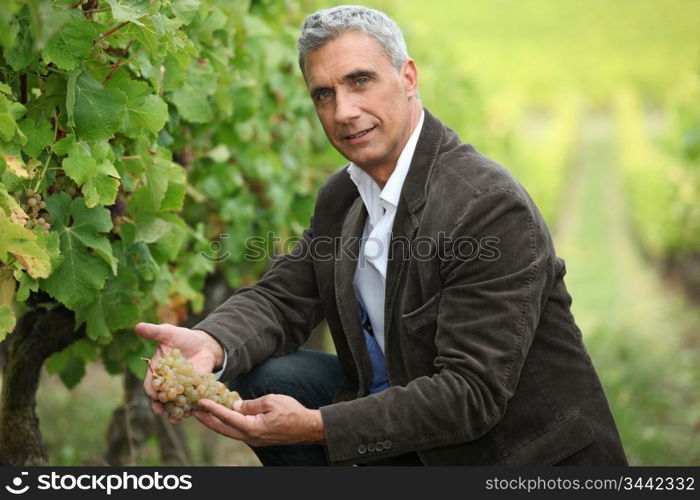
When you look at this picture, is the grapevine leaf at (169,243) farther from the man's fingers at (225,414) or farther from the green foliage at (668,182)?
the green foliage at (668,182)

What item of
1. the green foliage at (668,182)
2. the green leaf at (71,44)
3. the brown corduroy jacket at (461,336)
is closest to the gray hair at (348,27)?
the brown corduroy jacket at (461,336)

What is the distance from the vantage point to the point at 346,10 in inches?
104

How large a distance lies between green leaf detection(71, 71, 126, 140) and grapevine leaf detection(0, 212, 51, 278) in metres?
0.36

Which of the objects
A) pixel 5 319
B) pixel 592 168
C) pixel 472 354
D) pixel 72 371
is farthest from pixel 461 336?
pixel 592 168

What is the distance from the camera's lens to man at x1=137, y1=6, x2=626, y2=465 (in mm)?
2432

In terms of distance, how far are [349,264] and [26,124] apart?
1059mm

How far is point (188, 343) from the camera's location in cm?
268

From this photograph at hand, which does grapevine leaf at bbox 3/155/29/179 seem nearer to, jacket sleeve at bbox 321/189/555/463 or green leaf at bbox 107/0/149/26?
green leaf at bbox 107/0/149/26

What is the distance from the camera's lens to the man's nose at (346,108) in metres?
2.70

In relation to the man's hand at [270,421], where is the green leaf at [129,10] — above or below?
above

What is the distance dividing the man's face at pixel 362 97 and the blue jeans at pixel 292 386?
2.31 feet

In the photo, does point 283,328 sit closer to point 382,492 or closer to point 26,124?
point 382,492

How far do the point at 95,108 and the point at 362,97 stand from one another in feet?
2.54

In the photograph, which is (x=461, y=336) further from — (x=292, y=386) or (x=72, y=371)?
(x=72, y=371)
